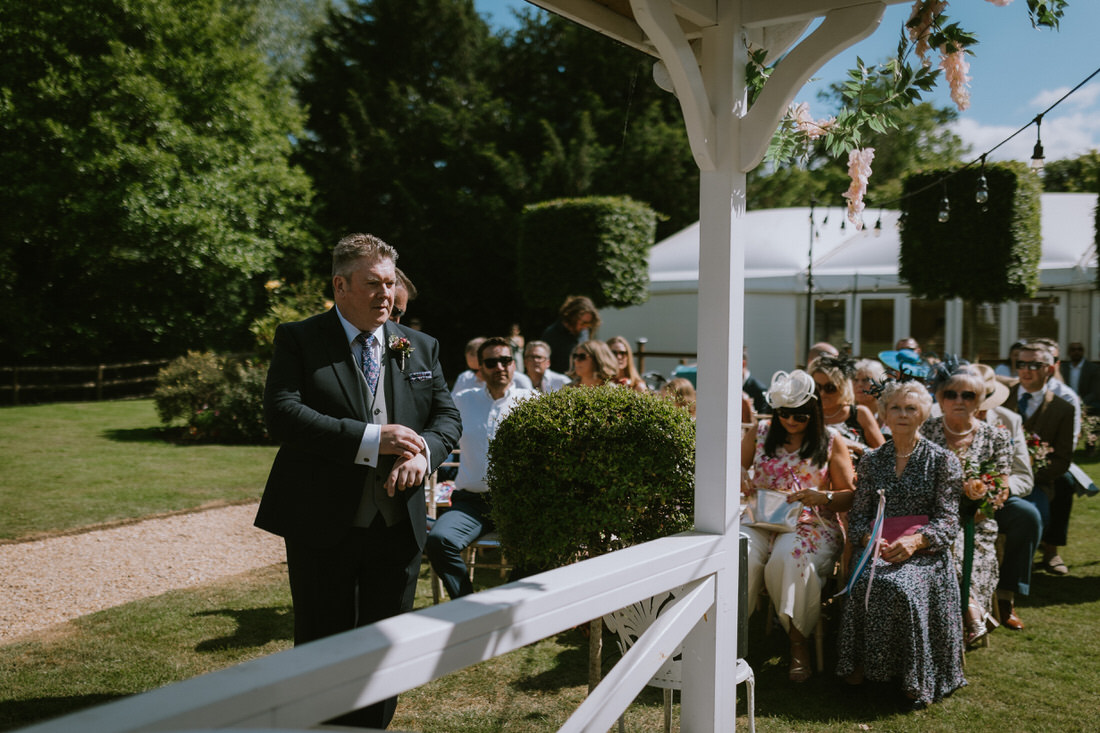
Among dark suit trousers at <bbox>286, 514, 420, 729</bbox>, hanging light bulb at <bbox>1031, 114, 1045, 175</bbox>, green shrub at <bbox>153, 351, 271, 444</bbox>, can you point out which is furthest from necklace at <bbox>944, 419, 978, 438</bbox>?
green shrub at <bbox>153, 351, 271, 444</bbox>

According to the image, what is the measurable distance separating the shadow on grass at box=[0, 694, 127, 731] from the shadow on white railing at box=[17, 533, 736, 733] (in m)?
2.60

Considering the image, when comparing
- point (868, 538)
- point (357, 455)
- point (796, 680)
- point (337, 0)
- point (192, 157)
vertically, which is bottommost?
point (796, 680)

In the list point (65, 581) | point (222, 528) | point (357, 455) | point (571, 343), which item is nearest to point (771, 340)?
point (571, 343)

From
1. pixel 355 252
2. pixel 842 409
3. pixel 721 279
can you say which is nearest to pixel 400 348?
pixel 355 252

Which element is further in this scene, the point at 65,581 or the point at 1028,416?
the point at 1028,416

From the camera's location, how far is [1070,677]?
4320 mm

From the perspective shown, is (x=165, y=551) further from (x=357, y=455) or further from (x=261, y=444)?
(x=261, y=444)

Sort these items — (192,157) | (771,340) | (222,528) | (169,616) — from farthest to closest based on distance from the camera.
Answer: (192,157)
(771,340)
(222,528)
(169,616)

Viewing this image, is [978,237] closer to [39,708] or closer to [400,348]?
[400,348]

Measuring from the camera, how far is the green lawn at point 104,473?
7852 mm

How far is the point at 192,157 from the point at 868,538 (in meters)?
20.6

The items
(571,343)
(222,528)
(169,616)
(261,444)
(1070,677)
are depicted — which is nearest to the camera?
(1070,677)

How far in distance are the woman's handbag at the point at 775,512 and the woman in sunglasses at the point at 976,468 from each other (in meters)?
0.90

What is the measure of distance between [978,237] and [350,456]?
13.4 metres
